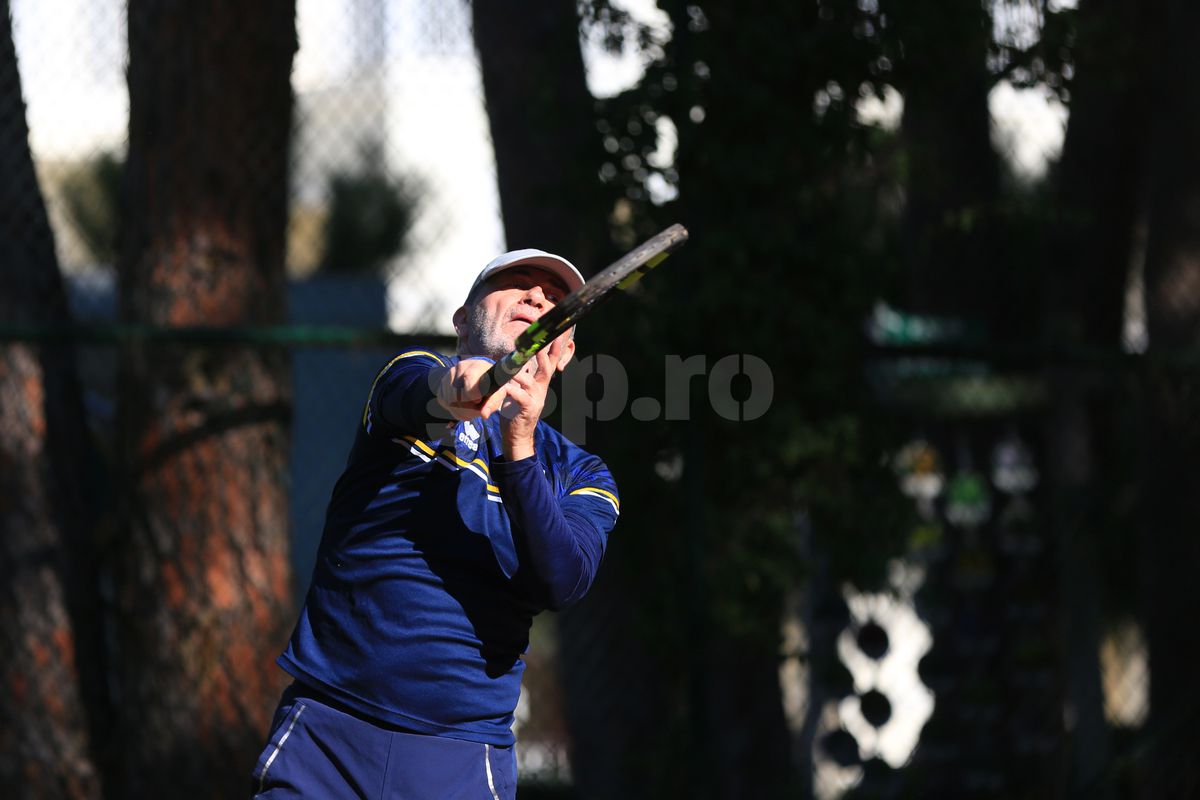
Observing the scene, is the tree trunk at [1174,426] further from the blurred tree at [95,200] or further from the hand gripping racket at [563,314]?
the blurred tree at [95,200]

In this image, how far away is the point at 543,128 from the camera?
4.60 meters

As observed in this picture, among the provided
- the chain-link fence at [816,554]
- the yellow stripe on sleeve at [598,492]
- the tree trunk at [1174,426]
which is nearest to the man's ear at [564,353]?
the yellow stripe on sleeve at [598,492]

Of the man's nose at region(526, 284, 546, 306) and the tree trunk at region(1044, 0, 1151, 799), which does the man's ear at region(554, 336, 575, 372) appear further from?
the tree trunk at region(1044, 0, 1151, 799)

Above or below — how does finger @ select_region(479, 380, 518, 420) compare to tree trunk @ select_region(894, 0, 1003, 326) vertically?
below

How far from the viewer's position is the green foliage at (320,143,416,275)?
16.3 meters

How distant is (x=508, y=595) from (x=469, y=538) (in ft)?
0.44

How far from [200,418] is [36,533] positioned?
659mm

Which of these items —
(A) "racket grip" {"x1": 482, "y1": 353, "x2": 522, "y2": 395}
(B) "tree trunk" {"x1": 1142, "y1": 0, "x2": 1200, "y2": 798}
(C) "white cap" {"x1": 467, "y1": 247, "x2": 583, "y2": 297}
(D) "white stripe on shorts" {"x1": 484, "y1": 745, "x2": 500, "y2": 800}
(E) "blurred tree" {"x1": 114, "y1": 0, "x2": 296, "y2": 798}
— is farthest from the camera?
(B) "tree trunk" {"x1": 1142, "y1": 0, "x2": 1200, "y2": 798}

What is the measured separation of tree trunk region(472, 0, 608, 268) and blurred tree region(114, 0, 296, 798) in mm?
870

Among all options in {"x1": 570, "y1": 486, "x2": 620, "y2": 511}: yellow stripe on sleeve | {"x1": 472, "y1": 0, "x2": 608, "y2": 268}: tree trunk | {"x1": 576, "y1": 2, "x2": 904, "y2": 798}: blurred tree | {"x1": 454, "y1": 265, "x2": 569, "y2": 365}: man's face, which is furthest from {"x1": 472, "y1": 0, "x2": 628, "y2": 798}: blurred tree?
{"x1": 454, "y1": 265, "x2": 569, "y2": 365}: man's face

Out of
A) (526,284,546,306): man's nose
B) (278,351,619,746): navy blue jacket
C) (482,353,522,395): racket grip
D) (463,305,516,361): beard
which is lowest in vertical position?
(278,351,619,746): navy blue jacket

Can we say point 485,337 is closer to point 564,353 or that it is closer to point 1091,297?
point 564,353

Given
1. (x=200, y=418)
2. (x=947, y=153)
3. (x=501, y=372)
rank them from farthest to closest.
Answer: (x=947, y=153) → (x=200, y=418) → (x=501, y=372)

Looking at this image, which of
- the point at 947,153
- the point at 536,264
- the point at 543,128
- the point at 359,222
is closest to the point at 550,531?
the point at 536,264
